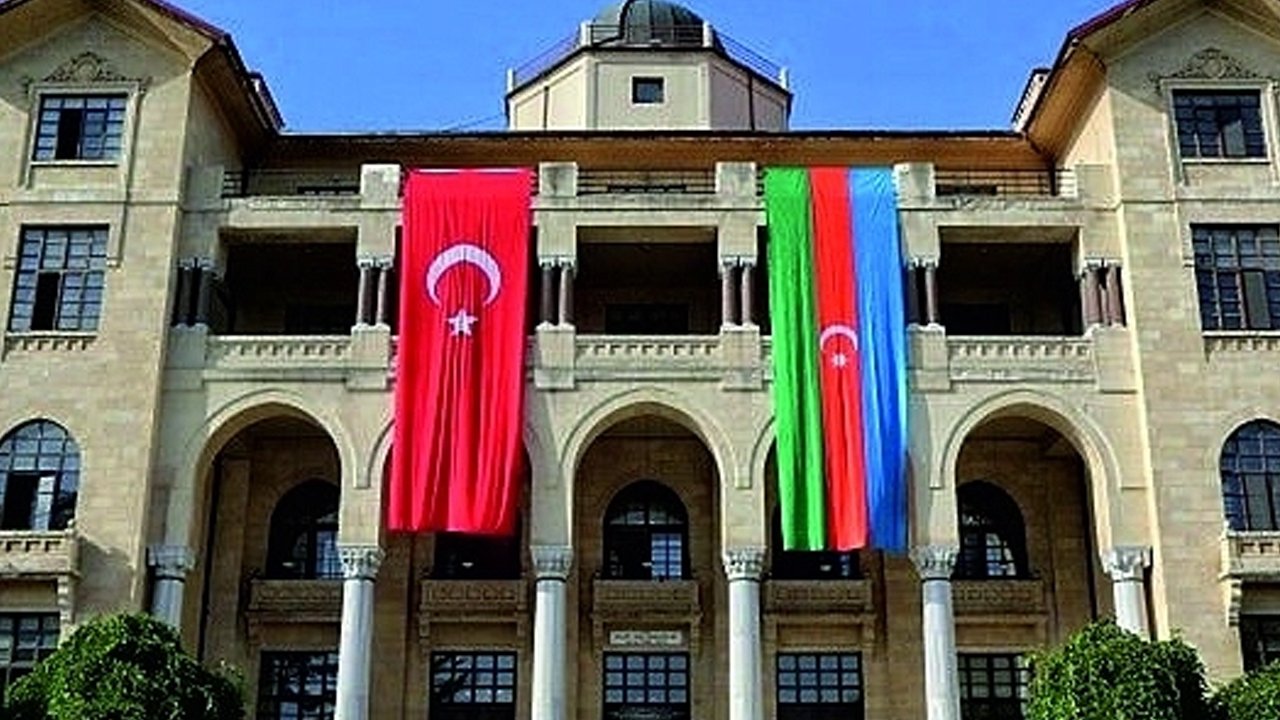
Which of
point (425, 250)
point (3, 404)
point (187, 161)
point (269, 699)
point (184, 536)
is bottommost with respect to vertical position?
point (269, 699)

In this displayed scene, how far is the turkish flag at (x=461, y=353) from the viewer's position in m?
33.9

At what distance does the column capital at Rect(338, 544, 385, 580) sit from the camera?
3394cm

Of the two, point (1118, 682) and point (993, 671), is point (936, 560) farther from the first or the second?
point (1118, 682)

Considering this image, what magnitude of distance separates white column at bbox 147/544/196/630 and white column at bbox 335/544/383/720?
3.26 m

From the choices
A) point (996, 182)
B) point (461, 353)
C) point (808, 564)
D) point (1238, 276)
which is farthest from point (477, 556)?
point (1238, 276)

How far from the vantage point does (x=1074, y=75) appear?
3797cm

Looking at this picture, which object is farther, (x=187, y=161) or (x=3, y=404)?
(x=187, y=161)

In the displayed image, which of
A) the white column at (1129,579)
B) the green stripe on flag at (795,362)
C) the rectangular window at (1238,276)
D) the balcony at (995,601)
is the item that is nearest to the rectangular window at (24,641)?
the green stripe on flag at (795,362)

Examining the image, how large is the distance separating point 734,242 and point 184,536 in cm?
1324

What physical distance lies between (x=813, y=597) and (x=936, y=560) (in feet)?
15.1

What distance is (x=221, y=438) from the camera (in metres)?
35.5

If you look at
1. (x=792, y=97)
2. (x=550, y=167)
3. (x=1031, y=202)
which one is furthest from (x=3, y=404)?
(x=792, y=97)

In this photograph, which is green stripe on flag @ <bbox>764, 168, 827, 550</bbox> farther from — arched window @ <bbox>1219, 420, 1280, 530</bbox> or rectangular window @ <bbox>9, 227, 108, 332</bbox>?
rectangular window @ <bbox>9, 227, 108, 332</bbox>

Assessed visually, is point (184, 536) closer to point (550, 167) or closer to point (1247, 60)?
point (550, 167)
